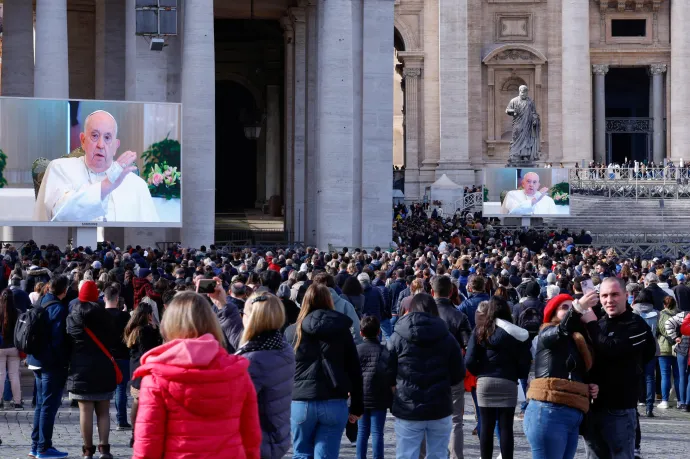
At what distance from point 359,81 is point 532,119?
13699 millimetres

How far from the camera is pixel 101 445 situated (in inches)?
442

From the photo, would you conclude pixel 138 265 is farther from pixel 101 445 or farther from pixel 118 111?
pixel 101 445

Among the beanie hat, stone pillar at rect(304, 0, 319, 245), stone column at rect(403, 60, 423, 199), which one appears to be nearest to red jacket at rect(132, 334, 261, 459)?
the beanie hat

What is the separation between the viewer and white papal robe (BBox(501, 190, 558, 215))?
38875 millimetres

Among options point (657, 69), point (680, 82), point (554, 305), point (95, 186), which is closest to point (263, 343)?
point (554, 305)

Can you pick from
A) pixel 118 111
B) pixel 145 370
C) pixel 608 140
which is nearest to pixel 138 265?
pixel 118 111

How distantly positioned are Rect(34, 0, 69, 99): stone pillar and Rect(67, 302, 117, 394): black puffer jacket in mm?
19942

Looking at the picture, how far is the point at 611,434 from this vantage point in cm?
877

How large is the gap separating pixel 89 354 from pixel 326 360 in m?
2.69

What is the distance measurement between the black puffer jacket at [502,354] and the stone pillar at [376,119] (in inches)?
912

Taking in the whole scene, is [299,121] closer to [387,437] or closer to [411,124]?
[411,124]

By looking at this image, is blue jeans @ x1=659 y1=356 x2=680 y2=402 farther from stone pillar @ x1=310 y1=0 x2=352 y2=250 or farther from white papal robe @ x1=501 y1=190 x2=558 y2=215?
white papal robe @ x1=501 y1=190 x2=558 y2=215

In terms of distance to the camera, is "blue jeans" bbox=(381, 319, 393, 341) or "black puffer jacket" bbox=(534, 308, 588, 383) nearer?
"black puffer jacket" bbox=(534, 308, 588, 383)

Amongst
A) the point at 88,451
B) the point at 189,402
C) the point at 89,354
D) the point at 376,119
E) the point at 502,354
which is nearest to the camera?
the point at 189,402
